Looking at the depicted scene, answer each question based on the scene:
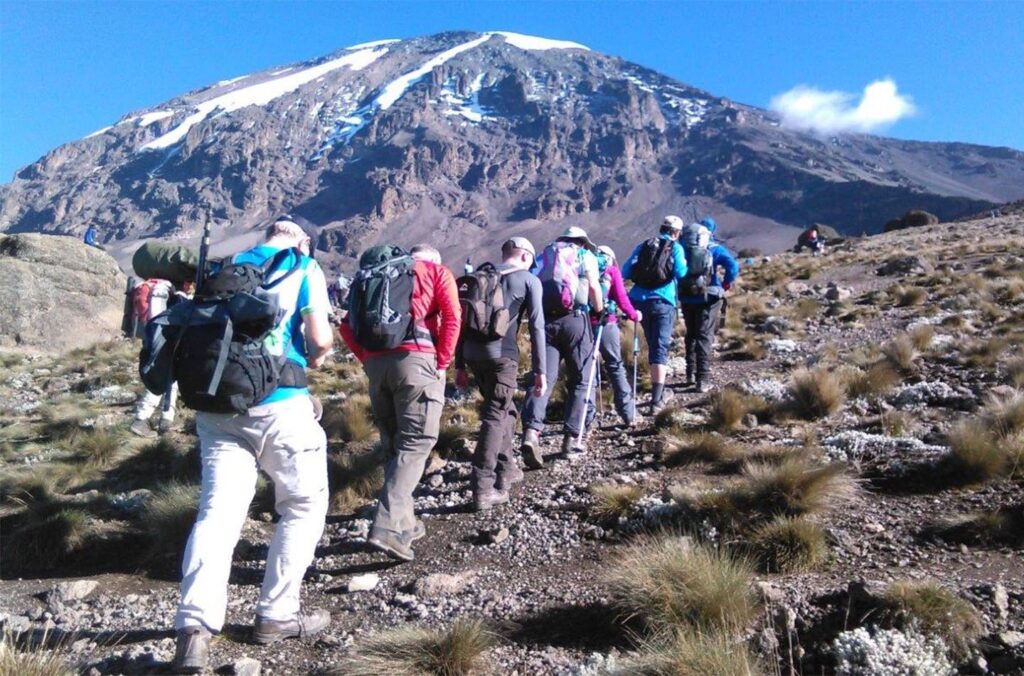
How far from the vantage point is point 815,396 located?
6555 millimetres

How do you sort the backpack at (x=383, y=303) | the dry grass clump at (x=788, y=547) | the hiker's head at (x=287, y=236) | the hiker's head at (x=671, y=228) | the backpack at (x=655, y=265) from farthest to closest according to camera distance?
1. the hiker's head at (x=671, y=228)
2. the backpack at (x=655, y=265)
3. the backpack at (x=383, y=303)
4. the dry grass clump at (x=788, y=547)
5. the hiker's head at (x=287, y=236)

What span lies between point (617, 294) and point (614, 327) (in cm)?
31

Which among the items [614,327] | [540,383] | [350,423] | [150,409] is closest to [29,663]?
[540,383]

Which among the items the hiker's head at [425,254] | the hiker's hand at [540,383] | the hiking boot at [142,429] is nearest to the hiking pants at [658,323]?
the hiker's hand at [540,383]

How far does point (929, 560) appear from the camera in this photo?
11.7 feet

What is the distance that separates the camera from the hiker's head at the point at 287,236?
3484 millimetres

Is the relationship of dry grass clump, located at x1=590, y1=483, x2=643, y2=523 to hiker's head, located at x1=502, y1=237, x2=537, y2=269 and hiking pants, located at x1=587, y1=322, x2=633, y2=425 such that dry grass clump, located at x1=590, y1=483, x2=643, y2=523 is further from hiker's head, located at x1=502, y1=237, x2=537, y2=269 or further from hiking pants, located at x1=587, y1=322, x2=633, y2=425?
hiking pants, located at x1=587, y1=322, x2=633, y2=425

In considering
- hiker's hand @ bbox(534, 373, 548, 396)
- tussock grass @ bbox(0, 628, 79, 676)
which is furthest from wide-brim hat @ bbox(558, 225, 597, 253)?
tussock grass @ bbox(0, 628, 79, 676)

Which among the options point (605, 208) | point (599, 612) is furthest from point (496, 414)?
point (605, 208)

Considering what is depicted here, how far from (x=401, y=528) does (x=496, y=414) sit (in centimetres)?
106

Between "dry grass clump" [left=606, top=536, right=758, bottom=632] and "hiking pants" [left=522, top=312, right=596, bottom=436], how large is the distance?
2.36 m

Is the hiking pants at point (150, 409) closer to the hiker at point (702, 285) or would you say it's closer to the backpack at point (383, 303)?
the backpack at point (383, 303)

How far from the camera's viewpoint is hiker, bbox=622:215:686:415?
691 centimetres

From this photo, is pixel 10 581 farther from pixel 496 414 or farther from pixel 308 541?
pixel 496 414
